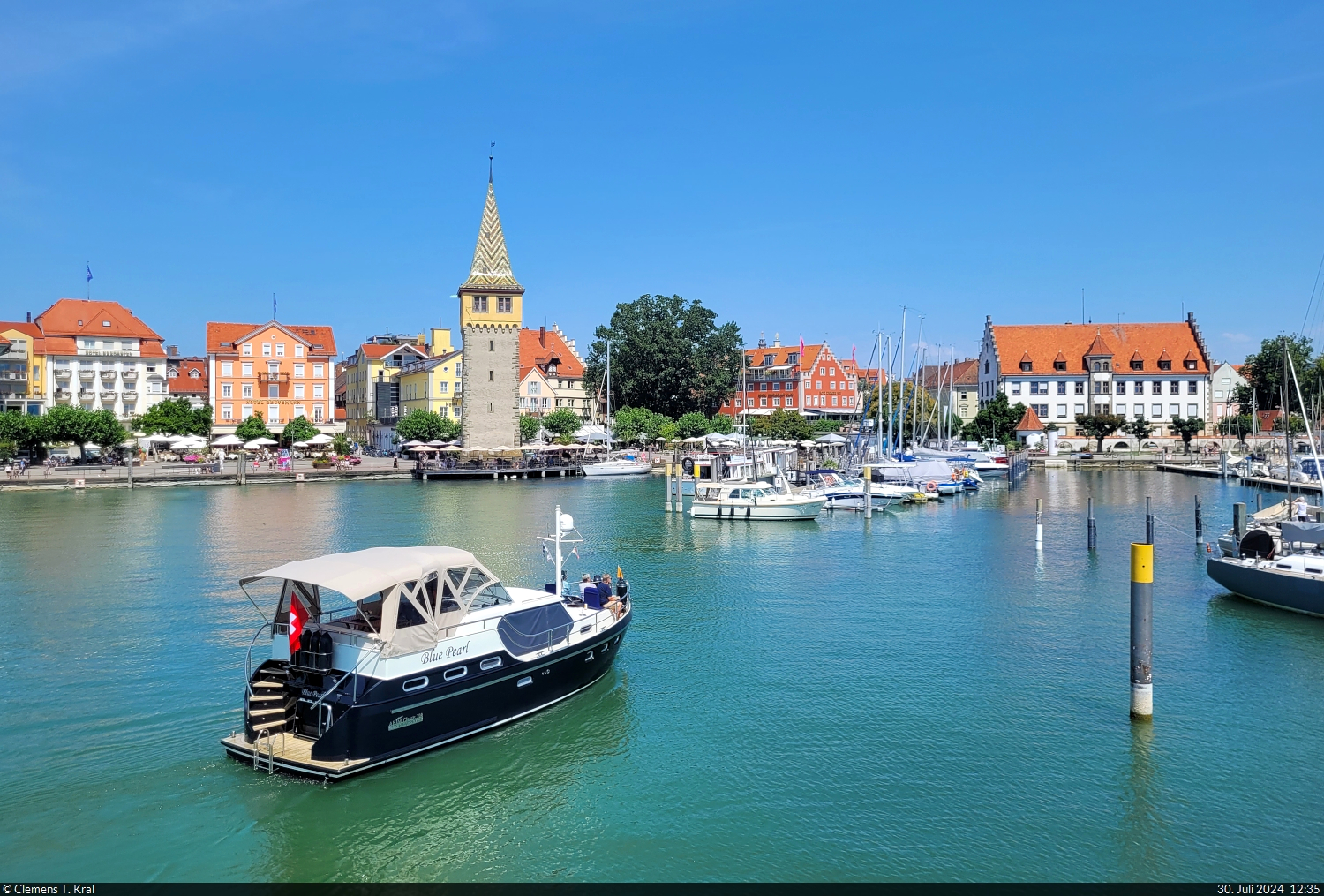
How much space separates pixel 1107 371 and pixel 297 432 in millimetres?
90067

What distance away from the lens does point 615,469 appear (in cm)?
9081

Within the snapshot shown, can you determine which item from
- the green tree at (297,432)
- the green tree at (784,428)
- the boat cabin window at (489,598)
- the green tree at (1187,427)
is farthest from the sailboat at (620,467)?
the boat cabin window at (489,598)

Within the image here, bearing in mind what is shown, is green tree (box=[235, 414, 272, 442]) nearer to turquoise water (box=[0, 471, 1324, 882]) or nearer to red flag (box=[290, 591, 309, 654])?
turquoise water (box=[0, 471, 1324, 882])

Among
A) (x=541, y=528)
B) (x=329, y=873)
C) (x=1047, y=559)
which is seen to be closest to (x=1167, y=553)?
(x=1047, y=559)

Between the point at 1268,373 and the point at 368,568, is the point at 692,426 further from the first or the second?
the point at 368,568

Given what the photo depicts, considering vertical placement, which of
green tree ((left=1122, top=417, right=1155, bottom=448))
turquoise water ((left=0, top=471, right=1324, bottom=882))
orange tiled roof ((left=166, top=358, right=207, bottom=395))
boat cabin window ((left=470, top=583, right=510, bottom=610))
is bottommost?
turquoise water ((left=0, top=471, right=1324, bottom=882))

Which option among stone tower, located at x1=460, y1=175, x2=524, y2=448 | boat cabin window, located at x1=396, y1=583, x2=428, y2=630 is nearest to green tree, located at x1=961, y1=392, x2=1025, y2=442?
stone tower, located at x1=460, y1=175, x2=524, y2=448

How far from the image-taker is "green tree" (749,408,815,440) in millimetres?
101688

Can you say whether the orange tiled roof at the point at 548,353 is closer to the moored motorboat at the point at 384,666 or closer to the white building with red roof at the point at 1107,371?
the white building with red roof at the point at 1107,371

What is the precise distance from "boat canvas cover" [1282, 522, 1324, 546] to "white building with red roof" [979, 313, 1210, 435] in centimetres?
8881

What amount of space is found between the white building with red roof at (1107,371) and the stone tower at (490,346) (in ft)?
202

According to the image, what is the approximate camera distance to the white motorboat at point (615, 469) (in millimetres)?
90625

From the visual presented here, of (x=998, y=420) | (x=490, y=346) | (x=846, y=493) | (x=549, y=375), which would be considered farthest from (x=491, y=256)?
(x=998, y=420)
